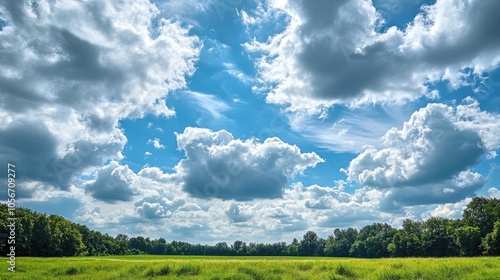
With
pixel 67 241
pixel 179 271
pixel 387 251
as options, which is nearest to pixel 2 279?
pixel 179 271

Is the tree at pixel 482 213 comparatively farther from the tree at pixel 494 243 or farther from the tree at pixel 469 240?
the tree at pixel 494 243

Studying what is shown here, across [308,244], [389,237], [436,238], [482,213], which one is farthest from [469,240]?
[308,244]

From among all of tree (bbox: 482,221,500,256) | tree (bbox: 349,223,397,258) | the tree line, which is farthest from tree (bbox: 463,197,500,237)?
tree (bbox: 349,223,397,258)

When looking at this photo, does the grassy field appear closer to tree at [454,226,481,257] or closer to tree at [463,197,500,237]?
tree at [454,226,481,257]

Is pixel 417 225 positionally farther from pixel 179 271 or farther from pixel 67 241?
pixel 67 241

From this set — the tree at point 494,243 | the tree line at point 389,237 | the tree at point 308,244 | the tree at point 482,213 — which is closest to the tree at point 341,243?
the tree line at point 389,237

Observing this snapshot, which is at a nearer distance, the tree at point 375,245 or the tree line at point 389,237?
the tree line at point 389,237

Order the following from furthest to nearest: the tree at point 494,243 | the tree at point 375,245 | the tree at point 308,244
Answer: the tree at point 308,244, the tree at point 375,245, the tree at point 494,243

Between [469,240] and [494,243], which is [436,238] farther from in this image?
[494,243]

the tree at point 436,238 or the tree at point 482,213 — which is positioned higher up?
the tree at point 482,213

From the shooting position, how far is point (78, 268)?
1412 inches

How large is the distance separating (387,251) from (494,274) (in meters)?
107

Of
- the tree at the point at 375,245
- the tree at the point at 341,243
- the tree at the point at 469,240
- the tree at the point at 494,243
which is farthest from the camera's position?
the tree at the point at 341,243

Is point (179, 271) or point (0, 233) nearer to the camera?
point (179, 271)
